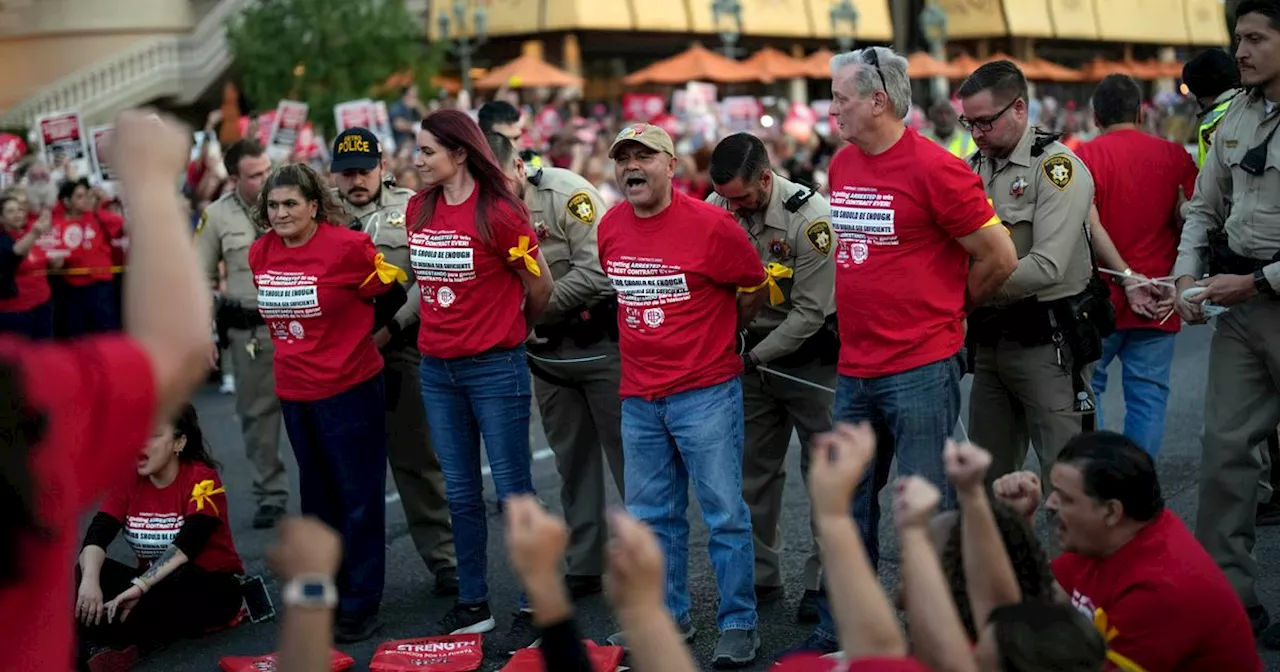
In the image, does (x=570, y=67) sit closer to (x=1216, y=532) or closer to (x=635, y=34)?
(x=635, y=34)

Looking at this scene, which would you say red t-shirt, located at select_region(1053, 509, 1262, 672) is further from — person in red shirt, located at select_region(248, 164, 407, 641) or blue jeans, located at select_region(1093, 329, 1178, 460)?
blue jeans, located at select_region(1093, 329, 1178, 460)

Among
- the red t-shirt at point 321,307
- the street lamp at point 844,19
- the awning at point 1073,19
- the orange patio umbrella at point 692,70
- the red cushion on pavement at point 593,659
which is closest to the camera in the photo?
the red cushion on pavement at point 593,659

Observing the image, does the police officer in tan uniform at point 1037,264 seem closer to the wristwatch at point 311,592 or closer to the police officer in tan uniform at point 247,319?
the wristwatch at point 311,592

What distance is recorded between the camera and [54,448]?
2.04m

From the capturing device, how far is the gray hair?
16.4 feet

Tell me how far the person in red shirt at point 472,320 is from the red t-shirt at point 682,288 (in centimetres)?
56

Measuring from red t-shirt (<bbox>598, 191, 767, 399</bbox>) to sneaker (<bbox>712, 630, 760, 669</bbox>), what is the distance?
0.86m

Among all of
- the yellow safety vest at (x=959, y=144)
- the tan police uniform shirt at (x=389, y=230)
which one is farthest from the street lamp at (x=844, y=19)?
the tan police uniform shirt at (x=389, y=230)

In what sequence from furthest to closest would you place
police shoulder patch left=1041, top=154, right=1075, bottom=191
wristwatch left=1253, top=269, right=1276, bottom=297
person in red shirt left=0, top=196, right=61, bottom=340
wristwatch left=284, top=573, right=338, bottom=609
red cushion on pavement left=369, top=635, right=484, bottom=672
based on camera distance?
1. person in red shirt left=0, top=196, right=61, bottom=340
2. police shoulder patch left=1041, top=154, right=1075, bottom=191
3. red cushion on pavement left=369, top=635, right=484, bottom=672
4. wristwatch left=1253, top=269, right=1276, bottom=297
5. wristwatch left=284, top=573, right=338, bottom=609

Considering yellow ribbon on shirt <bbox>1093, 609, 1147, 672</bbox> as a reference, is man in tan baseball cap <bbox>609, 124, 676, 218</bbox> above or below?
above

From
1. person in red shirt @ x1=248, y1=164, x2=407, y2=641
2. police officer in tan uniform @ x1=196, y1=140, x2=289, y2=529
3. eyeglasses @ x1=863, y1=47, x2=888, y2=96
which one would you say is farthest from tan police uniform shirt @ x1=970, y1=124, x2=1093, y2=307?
police officer in tan uniform @ x1=196, y1=140, x2=289, y2=529

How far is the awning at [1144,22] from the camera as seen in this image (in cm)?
4875

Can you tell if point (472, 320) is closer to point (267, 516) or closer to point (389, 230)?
point (389, 230)

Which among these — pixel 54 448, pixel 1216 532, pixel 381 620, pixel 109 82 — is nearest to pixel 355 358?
pixel 381 620
